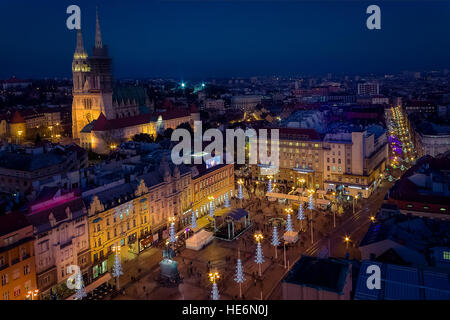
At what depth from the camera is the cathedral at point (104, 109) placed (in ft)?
308

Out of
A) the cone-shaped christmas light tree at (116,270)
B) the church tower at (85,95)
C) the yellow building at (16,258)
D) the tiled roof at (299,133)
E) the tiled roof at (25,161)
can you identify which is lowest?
the cone-shaped christmas light tree at (116,270)

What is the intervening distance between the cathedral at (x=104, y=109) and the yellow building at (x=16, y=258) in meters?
59.8

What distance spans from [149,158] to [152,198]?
38.4 feet

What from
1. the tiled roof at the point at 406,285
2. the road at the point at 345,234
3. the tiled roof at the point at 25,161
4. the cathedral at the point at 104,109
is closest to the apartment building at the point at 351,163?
the road at the point at 345,234

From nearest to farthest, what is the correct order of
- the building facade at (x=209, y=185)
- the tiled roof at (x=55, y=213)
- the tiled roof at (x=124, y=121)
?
the tiled roof at (x=55, y=213), the building facade at (x=209, y=185), the tiled roof at (x=124, y=121)

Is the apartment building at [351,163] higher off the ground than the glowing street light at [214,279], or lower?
higher

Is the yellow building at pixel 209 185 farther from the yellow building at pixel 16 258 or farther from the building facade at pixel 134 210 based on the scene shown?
the yellow building at pixel 16 258

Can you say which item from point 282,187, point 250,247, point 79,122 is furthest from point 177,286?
point 79,122

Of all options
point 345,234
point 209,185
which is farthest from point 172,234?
point 345,234

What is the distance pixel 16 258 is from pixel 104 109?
80571mm

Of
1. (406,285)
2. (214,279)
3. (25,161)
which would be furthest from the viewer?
(25,161)

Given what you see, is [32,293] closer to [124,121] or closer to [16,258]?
[16,258]

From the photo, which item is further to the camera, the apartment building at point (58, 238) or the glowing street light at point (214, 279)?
the apartment building at point (58, 238)

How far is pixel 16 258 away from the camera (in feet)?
104
